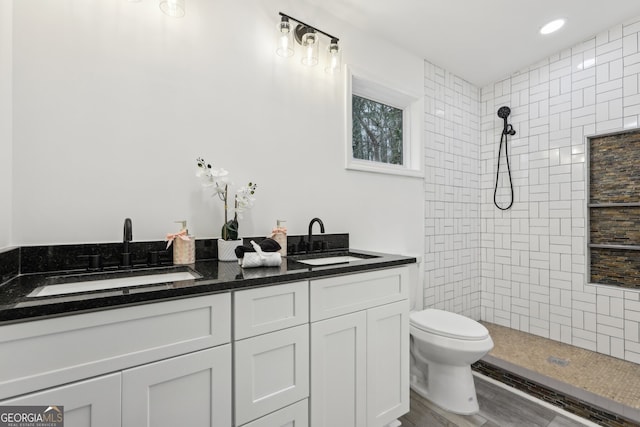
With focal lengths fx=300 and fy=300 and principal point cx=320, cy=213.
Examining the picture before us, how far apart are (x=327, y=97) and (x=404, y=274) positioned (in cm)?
126

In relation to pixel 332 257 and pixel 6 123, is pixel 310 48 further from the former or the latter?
pixel 6 123

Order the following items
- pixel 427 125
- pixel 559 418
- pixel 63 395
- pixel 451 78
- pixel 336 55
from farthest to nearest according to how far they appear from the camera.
Result: pixel 451 78
pixel 427 125
pixel 336 55
pixel 559 418
pixel 63 395

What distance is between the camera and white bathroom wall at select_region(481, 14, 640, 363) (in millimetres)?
2299

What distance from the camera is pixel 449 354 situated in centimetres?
182

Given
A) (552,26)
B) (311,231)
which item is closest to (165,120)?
(311,231)

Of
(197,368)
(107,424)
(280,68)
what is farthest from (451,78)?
(107,424)

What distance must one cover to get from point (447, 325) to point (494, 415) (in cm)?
58

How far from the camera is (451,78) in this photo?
288 centimetres

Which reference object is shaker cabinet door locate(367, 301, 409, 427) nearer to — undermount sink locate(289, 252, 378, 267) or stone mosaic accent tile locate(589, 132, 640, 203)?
undermount sink locate(289, 252, 378, 267)

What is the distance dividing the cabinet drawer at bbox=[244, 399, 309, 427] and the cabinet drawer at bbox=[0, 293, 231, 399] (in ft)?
1.20

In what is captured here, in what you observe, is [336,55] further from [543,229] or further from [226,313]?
[543,229]

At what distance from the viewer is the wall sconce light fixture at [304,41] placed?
5.75 ft

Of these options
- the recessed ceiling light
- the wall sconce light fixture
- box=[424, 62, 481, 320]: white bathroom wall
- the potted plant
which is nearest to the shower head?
box=[424, 62, 481, 320]: white bathroom wall

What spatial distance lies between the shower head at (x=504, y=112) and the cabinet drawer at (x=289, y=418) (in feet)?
10.0
